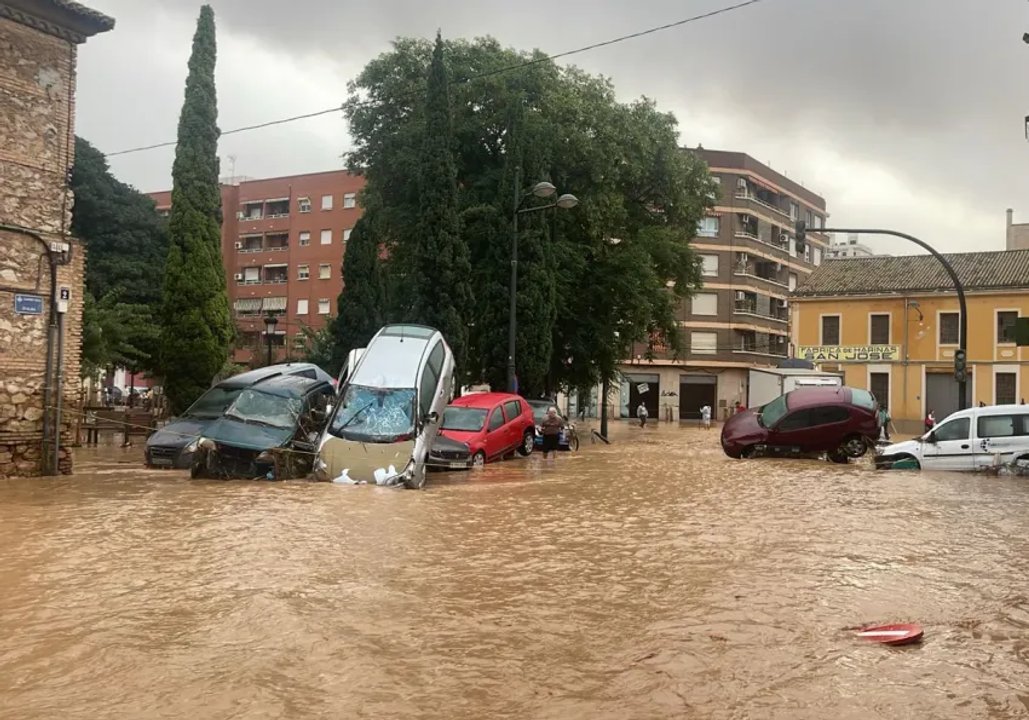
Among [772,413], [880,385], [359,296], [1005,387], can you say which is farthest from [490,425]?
[1005,387]

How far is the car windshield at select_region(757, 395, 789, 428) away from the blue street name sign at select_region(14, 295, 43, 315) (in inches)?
639

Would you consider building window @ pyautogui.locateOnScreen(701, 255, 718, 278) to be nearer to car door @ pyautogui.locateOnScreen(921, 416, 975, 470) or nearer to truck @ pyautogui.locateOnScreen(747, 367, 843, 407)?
truck @ pyautogui.locateOnScreen(747, 367, 843, 407)

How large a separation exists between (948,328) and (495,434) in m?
32.7

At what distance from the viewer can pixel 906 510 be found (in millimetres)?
13102

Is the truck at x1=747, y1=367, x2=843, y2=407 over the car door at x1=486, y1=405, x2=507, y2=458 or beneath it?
over

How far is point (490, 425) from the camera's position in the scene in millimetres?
20953

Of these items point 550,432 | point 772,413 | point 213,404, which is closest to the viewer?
point 213,404

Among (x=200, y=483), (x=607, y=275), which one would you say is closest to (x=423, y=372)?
(x=200, y=483)

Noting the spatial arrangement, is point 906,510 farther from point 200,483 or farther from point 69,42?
point 69,42

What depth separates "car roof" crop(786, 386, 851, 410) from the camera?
22562mm

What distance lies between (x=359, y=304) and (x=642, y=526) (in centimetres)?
2429

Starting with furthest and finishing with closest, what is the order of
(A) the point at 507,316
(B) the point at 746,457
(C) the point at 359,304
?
(C) the point at 359,304, (A) the point at 507,316, (B) the point at 746,457

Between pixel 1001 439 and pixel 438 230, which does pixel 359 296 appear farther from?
pixel 1001 439

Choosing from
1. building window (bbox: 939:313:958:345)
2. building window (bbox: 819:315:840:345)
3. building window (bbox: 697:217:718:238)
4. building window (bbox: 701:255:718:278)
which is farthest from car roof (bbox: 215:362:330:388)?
building window (bbox: 697:217:718:238)
